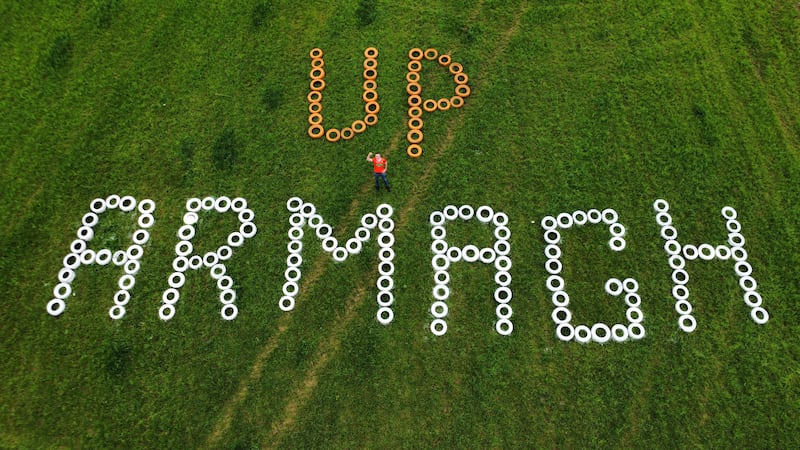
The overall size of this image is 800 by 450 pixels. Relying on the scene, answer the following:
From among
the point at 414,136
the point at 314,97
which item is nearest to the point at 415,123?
the point at 414,136

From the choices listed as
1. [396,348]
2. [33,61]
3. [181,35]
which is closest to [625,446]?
[396,348]

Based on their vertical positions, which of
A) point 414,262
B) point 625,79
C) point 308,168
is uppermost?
point 625,79

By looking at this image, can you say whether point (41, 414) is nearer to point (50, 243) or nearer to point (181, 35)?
point (50, 243)

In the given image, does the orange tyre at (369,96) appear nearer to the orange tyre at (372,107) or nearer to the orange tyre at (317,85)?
the orange tyre at (372,107)

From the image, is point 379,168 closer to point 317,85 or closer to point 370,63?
point 317,85

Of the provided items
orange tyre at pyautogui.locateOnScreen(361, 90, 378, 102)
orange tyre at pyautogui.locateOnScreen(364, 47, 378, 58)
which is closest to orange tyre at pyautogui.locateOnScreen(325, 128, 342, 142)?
orange tyre at pyautogui.locateOnScreen(361, 90, 378, 102)

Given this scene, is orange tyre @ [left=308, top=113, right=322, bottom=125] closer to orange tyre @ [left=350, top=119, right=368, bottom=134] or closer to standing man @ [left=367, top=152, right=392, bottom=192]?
orange tyre @ [left=350, top=119, right=368, bottom=134]
